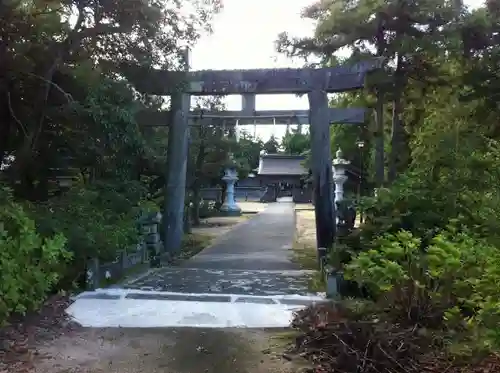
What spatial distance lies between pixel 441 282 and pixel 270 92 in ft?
21.8

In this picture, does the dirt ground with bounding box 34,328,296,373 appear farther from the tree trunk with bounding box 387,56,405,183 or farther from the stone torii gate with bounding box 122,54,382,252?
the tree trunk with bounding box 387,56,405,183

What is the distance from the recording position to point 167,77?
963 centimetres

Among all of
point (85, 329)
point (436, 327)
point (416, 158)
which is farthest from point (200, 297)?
point (416, 158)

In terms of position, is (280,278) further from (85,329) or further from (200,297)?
(85,329)

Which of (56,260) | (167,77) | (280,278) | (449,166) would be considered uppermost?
(167,77)

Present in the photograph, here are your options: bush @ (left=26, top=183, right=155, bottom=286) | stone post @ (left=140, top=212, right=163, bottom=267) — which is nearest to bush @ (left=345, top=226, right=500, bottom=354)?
bush @ (left=26, top=183, right=155, bottom=286)

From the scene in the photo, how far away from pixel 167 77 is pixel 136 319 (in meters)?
5.20

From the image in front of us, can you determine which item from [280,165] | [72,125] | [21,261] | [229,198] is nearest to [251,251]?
[72,125]

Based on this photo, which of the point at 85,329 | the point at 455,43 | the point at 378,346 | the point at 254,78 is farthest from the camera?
the point at 254,78

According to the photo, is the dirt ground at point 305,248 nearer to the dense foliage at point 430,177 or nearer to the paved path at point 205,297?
the paved path at point 205,297

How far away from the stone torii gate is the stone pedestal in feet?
63.2

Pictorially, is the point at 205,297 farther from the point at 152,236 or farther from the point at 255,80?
the point at 255,80

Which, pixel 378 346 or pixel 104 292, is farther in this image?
pixel 104 292

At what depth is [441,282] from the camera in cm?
480
